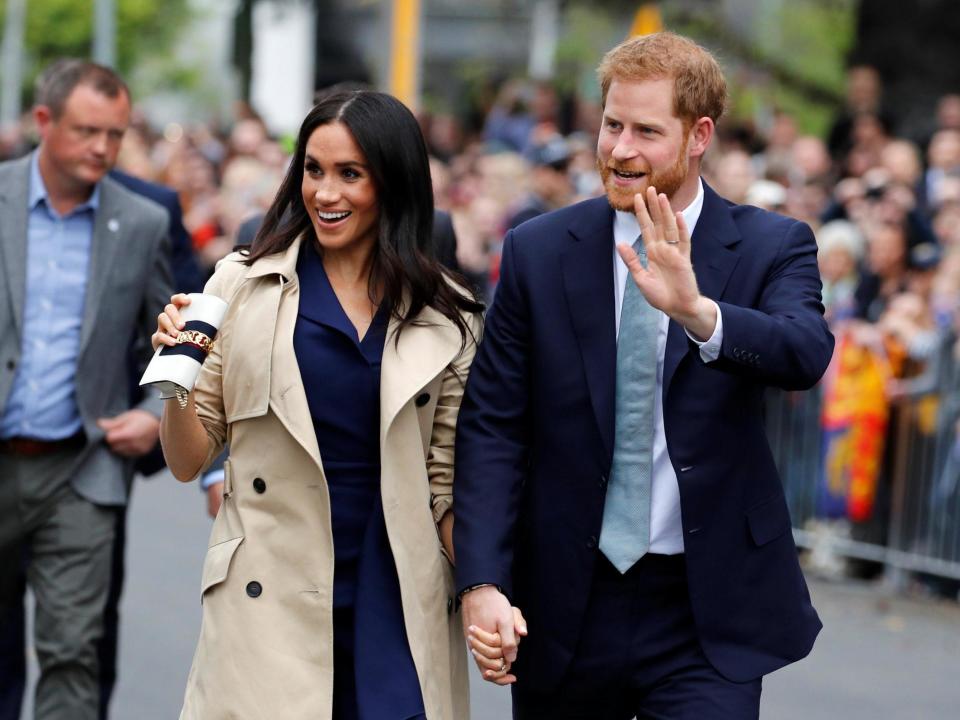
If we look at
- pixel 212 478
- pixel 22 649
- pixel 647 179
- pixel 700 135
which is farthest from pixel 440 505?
pixel 22 649

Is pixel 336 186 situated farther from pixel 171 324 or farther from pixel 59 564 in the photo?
pixel 59 564

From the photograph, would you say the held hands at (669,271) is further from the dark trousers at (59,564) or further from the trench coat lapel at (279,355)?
the dark trousers at (59,564)

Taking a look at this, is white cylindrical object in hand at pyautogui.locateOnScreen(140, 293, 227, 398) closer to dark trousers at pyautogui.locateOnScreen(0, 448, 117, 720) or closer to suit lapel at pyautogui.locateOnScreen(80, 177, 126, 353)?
suit lapel at pyautogui.locateOnScreen(80, 177, 126, 353)

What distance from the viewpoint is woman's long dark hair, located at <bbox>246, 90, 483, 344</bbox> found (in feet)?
14.1

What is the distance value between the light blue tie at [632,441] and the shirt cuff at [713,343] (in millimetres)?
309

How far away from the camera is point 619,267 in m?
4.32

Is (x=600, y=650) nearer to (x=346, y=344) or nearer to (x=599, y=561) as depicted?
(x=599, y=561)

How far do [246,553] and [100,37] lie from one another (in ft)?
42.4

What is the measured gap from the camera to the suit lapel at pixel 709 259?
4.15 m

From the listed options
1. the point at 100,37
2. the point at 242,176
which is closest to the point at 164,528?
the point at 242,176

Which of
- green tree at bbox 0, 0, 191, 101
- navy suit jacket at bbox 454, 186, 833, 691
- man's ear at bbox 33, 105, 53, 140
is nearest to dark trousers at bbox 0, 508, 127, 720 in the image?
man's ear at bbox 33, 105, 53, 140

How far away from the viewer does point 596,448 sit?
421 centimetres

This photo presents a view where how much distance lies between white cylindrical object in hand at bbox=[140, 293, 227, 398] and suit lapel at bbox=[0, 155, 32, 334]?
6.38 ft

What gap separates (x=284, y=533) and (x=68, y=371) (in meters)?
1.93
